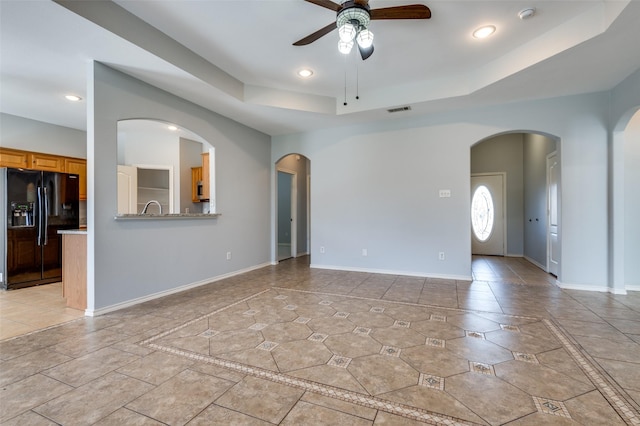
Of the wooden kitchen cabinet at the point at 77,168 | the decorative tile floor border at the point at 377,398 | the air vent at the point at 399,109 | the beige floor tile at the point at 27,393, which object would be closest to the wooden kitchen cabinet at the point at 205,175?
the wooden kitchen cabinet at the point at 77,168

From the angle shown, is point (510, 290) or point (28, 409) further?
point (510, 290)

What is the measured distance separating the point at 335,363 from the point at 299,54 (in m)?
3.28

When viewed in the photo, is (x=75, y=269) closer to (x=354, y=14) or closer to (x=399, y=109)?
(x=354, y=14)

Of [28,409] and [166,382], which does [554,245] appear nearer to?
[166,382]

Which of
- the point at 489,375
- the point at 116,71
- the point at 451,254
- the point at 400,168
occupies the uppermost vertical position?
the point at 116,71

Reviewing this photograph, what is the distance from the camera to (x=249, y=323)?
9.46 feet

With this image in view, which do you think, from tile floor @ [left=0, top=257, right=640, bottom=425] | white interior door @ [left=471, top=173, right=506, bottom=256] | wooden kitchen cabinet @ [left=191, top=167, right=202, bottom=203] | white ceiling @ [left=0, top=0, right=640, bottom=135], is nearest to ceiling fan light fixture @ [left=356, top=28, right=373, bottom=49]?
white ceiling @ [left=0, top=0, right=640, bottom=135]

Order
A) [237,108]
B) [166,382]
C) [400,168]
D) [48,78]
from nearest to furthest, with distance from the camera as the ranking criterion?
[166,382] → [48,78] → [237,108] → [400,168]

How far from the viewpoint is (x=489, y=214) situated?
7.23 metres

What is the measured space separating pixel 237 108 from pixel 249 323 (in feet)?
10.6

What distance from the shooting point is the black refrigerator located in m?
4.23

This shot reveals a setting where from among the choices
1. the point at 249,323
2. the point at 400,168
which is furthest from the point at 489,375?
the point at 400,168

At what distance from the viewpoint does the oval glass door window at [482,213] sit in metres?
7.22

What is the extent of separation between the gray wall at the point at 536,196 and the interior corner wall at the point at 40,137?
880cm
